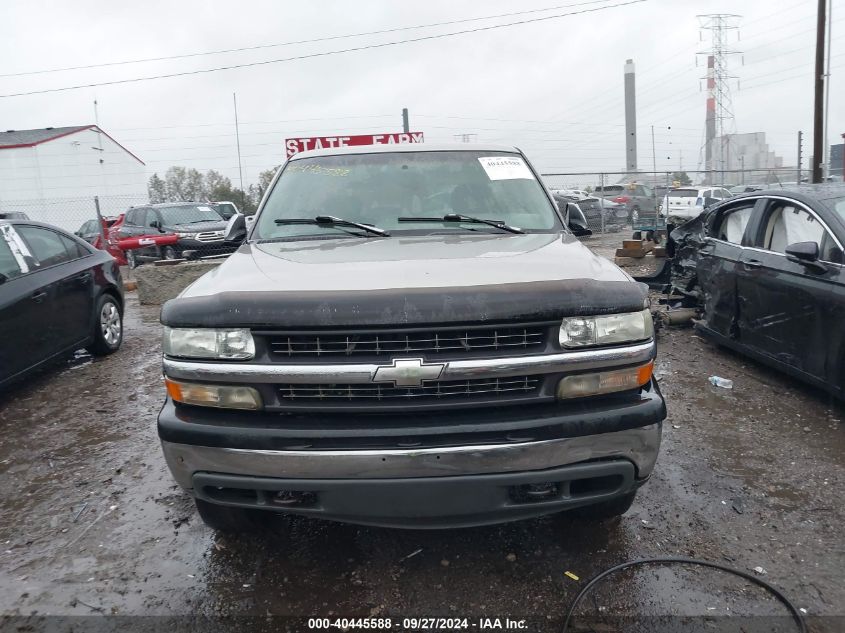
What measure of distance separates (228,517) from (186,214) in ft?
45.7

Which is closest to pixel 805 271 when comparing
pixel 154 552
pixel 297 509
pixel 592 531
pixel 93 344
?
pixel 592 531

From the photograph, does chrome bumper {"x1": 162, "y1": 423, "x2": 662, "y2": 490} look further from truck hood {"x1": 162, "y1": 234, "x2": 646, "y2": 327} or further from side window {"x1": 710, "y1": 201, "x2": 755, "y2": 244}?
side window {"x1": 710, "y1": 201, "x2": 755, "y2": 244}

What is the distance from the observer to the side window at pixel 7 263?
5266mm

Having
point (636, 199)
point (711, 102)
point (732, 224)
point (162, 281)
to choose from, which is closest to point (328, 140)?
point (162, 281)

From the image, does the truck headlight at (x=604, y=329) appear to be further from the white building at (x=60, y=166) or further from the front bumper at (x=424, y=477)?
the white building at (x=60, y=166)

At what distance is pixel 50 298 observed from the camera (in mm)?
5660

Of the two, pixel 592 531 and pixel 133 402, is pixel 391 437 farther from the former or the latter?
pixel 133 402

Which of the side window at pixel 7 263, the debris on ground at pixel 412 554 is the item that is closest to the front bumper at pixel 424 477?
the debris on ground at pixel 412 554

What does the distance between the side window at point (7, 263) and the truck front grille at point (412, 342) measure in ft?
13.6

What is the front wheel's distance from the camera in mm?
6638

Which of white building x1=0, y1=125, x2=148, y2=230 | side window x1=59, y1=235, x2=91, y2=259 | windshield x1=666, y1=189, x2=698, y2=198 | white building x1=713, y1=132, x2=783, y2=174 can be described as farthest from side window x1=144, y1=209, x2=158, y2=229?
white building x1=713, y1=132, x2=783, y2=174

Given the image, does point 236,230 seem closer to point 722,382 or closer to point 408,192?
point 408,192

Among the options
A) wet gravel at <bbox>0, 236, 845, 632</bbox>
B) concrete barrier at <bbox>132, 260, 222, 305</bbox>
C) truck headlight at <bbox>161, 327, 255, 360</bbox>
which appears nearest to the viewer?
truck headlight at <bbox>161, 327, 255, 360</bbox>

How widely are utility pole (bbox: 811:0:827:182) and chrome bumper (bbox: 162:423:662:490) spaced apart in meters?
17.6
